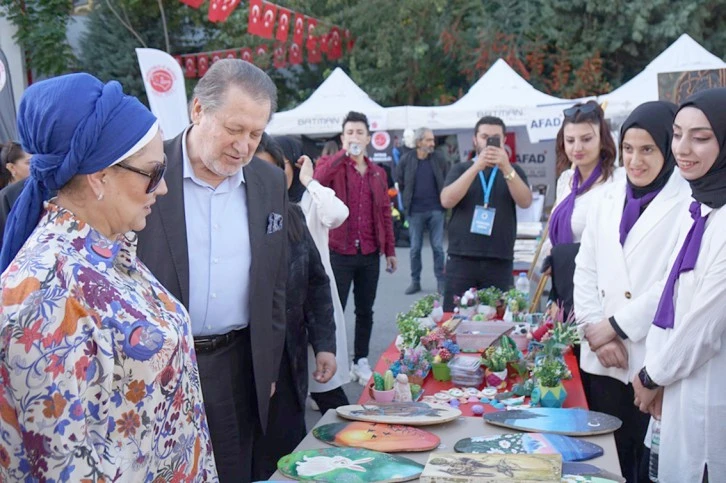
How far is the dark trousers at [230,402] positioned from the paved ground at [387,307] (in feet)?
6.74

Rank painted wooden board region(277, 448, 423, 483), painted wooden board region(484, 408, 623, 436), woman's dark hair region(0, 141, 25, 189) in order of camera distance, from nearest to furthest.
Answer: painted wooden board region(277, 448, 423, 483)
painted wooden board region(484, 408, 623, 436)
woman's dark hair region(0, 141, 25, 189)

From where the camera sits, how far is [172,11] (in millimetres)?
17328

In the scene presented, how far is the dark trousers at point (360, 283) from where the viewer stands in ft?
16.5

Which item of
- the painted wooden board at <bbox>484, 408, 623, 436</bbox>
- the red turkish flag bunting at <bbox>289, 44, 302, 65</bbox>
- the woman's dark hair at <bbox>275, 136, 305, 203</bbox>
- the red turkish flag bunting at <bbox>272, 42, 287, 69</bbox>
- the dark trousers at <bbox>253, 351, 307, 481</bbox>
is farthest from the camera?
the red turkish flag bunting at <bbox>272, 42, 287, 69</bbox>

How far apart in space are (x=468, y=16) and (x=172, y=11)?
7018 millimetres

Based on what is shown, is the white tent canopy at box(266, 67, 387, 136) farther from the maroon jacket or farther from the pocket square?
the pocket square

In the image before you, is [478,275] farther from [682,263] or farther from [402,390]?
[682,263]

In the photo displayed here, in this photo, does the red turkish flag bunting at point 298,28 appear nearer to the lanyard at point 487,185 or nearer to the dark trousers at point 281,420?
the lanyard at point 487,185

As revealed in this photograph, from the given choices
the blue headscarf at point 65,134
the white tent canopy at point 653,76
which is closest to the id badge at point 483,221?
the blue headscarf at point 65,134

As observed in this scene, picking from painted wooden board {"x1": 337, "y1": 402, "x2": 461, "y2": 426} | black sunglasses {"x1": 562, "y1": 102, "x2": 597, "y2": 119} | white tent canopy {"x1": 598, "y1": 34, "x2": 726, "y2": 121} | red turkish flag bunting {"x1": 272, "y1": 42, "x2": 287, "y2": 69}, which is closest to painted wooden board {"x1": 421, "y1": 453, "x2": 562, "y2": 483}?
painted wooden board {"x1": 337, "y1": 402, "x2": 461, "y2": 426}

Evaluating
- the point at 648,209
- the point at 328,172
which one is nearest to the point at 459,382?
the point at 648,209

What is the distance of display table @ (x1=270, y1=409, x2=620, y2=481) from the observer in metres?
1.91

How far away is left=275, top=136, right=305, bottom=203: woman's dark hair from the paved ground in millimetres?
1510

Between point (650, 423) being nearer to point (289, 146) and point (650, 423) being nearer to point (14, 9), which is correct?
point (289, 146)
